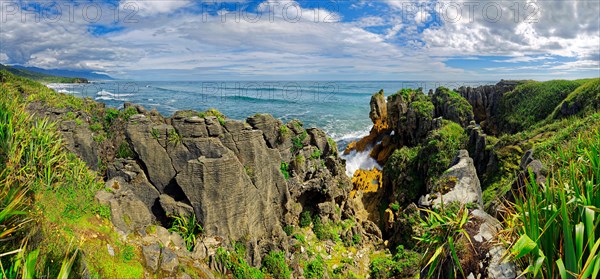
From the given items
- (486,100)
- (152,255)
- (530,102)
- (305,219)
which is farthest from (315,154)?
(486,100)

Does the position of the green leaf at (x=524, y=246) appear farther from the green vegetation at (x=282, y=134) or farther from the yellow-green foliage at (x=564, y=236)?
the green vegetation at (x=282, y=134)

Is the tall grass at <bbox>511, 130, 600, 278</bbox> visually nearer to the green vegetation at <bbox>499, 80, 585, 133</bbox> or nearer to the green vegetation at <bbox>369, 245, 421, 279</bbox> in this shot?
the green vegetation at <bbox>369, 245, 421, 279</bbox>

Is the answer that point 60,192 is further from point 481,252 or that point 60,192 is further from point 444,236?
point 481,252

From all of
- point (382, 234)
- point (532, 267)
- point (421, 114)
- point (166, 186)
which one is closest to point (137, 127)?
point (166, 186)

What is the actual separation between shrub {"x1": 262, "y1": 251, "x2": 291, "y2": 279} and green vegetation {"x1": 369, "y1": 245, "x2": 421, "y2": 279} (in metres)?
4.50

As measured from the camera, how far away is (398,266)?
46.5 ft

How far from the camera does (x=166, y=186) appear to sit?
13.2 metres

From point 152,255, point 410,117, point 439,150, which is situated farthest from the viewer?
point 410,117

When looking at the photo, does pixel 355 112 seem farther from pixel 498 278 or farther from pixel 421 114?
pixel 498 278

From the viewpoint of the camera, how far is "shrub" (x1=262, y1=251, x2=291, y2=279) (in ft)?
43.2

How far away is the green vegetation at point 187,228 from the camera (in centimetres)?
1221

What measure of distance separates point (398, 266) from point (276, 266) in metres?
5.64

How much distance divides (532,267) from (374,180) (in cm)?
2757

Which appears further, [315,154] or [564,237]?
[315,154]
